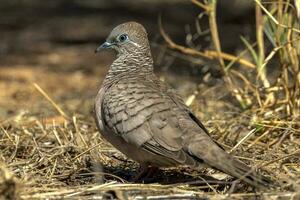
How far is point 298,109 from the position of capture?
6176 millimetres

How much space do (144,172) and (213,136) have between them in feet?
3.64

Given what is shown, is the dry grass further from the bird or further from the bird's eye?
the bird's eye

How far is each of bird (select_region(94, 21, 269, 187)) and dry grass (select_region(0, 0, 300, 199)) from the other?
0.55 feet

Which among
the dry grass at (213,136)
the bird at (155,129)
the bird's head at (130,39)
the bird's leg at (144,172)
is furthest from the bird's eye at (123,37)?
the bird's leg at (144,172)

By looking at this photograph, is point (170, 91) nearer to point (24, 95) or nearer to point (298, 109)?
point (298, 109)

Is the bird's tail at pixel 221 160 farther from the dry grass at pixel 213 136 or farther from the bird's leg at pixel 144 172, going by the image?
the bird's leg at pixel 144 172

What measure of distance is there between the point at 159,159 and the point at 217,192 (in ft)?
1.38

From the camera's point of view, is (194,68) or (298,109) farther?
(194,68)

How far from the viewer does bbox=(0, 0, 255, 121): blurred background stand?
8.65 metres

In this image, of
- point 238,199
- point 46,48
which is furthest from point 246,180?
point 46,48

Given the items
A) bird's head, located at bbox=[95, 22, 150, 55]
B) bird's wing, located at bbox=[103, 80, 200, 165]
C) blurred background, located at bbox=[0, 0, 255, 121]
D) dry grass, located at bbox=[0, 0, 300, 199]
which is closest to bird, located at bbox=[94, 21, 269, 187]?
bird's wing, located at bbox=[103, 80, 200, 165]

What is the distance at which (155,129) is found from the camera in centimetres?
477

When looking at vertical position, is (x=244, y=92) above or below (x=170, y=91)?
below

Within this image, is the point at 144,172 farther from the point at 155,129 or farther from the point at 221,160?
the point at 221,160
